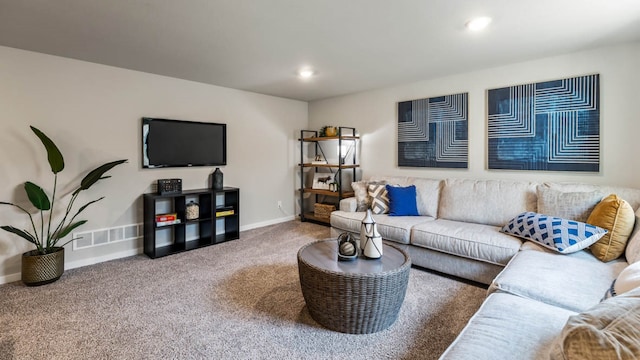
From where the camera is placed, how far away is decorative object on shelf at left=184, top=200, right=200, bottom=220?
12.3 ft

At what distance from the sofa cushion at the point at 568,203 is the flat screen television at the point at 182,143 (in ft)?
12.3

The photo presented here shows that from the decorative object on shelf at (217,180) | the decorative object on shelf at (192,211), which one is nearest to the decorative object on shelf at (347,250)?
the decorative object on shelf at (192,211)

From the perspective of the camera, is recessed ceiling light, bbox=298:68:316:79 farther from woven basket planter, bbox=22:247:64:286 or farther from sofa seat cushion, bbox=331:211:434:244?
woven basket planter, bbox=22:247:64:286

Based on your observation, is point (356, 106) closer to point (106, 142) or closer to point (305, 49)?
point (305, 49)

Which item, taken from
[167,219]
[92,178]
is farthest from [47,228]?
[167,219]

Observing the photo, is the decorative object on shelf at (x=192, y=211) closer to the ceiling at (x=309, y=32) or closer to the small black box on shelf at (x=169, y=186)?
the small black box on shelf at (x=169, y=186)

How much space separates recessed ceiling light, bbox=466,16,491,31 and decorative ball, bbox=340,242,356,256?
73.9 inches

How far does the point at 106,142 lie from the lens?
3.31m

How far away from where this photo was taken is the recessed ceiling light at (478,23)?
2.24 m

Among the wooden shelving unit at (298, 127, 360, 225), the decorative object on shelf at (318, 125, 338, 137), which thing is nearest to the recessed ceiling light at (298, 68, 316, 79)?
the wooden shelving unit at (298, 127, 360, 225)

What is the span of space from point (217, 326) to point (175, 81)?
304 cm

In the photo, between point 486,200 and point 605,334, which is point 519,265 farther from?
point 605,334

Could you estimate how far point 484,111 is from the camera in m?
3.51

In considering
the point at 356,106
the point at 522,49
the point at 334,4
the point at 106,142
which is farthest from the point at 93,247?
the point at 522,49
